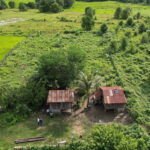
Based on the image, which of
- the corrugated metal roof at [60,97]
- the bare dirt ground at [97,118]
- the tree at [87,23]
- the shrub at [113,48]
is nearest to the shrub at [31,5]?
the tree at [87,23]

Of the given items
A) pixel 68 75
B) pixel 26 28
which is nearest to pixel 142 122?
pixel 68 75

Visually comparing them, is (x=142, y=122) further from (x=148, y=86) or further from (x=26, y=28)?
(x=26, y=28)

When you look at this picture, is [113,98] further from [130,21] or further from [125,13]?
[125,13]

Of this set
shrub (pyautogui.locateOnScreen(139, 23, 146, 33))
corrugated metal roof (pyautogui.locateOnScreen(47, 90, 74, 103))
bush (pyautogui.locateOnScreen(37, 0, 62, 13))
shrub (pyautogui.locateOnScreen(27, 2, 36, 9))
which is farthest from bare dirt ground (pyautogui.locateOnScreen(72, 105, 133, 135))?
shrub (pyautogui.locateOnScreen(27, 2, 36, 9))

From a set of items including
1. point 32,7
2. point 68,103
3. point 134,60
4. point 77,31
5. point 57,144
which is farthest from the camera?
point 32,7

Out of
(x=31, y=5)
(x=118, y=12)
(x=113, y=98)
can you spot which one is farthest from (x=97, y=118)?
(x=31, y=5)

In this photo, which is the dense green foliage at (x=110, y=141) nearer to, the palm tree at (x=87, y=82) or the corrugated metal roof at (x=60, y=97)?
the corrugated metal roof at (x=60, y=97)
